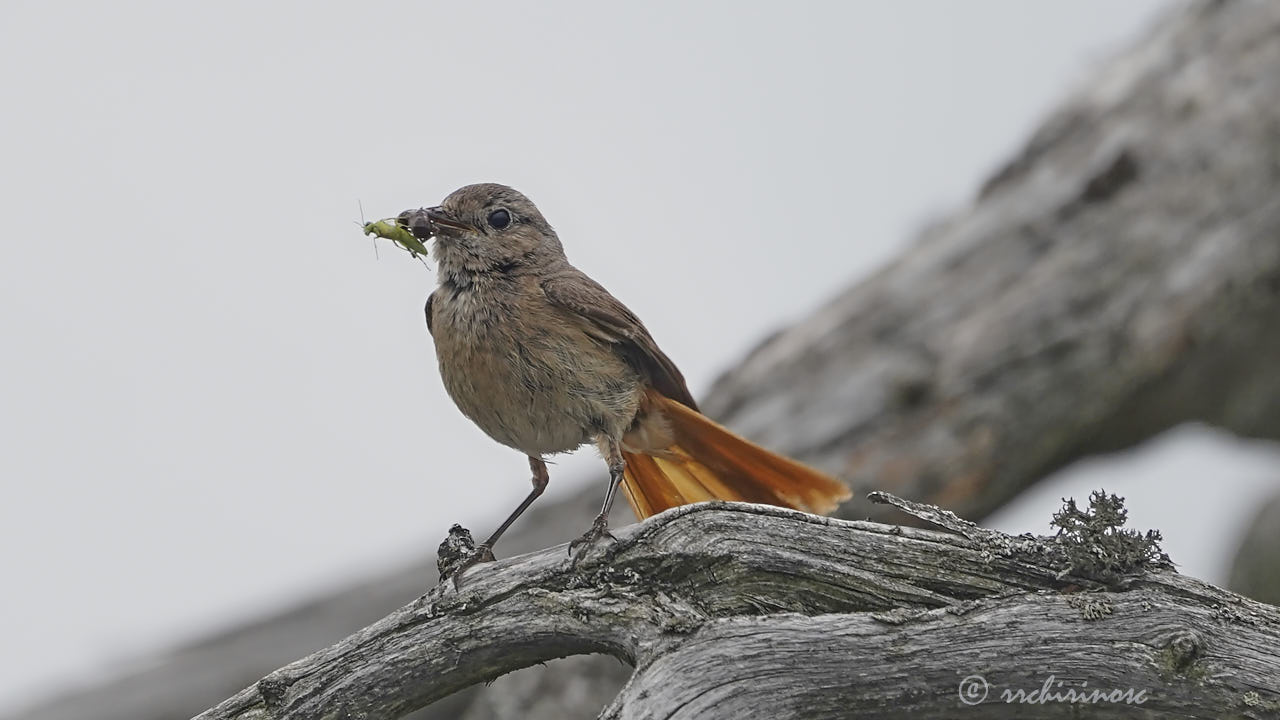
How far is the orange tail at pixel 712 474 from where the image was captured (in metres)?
5.81

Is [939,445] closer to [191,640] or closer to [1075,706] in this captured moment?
[1075,706]

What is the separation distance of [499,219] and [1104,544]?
315 centimetres

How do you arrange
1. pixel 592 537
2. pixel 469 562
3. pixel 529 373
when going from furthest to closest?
pixel 529 373
pixel 469 562
pixel 592 537

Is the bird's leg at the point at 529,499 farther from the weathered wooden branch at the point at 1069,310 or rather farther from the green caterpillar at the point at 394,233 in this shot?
the weathered wooden branch at the point at 1069,310

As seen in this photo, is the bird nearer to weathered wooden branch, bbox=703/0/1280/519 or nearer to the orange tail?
the orange tail

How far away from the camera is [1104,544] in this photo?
13.2ft

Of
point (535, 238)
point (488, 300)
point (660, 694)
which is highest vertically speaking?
point (535, 238)

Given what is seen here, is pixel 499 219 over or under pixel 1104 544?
over

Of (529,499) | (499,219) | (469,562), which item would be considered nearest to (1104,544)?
(469,562)

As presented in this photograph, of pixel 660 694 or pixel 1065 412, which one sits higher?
pixel 1065 412

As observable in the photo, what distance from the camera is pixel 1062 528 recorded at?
4.09 meters

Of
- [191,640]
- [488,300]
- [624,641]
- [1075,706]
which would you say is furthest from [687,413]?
[191,640]

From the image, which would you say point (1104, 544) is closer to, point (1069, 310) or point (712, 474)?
point (712, 474)

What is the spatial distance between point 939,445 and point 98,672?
577 cm
